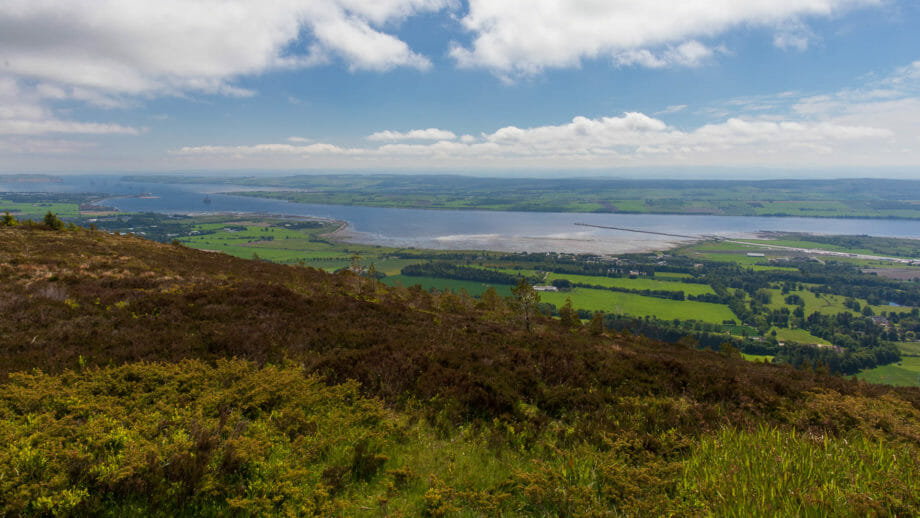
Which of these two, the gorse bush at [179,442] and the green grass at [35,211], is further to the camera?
the green grass at [35,211]

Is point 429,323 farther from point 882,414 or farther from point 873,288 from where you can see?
point 873,288

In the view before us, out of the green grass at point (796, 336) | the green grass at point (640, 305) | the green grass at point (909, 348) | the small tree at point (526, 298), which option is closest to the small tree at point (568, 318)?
the small tree at point (526, 298)

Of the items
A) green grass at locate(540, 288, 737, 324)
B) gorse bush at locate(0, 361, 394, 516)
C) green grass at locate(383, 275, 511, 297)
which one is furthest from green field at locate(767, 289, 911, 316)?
gorse bush at locate(0, 361, 394, 516)

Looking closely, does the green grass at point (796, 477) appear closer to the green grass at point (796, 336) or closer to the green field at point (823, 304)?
the green grass at point (796, 336)


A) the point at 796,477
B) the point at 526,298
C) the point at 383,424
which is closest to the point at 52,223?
the point at 526,298

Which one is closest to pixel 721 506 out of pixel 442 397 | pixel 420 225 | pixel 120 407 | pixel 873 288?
pixel 442 397
